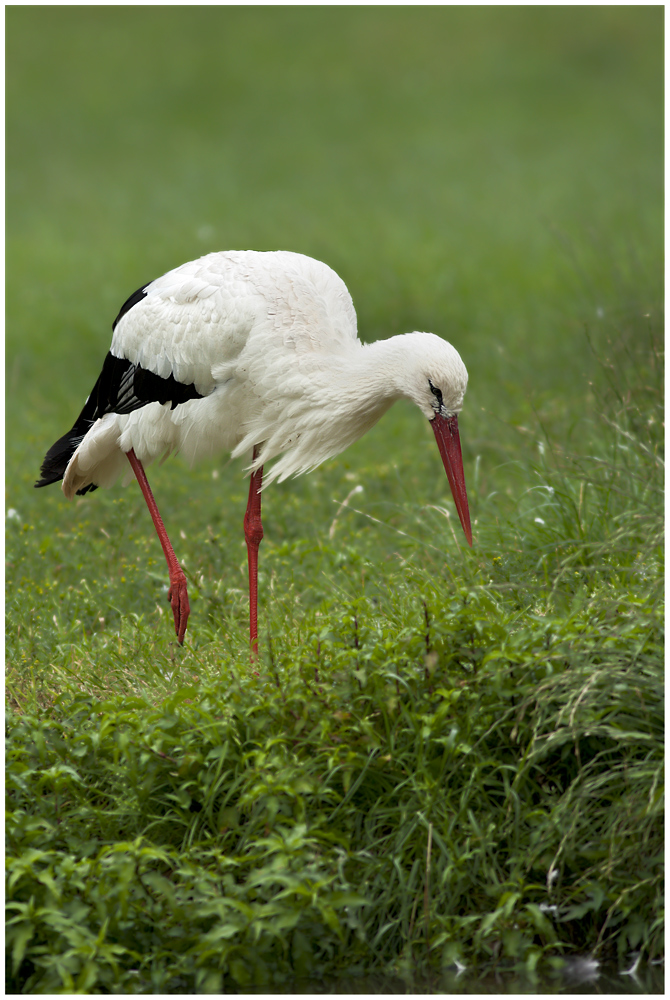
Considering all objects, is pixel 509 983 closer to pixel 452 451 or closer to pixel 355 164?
pixel 452 451

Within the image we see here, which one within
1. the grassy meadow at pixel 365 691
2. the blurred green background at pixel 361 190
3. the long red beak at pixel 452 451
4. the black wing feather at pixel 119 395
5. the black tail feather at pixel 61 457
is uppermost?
the blurred green background at pixel 361 190

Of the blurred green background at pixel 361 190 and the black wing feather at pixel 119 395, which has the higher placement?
the blurred green background at pixel 361 190

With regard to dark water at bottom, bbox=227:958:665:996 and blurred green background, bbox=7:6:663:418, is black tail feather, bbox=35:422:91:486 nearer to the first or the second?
blurred green background, bbox=7:6:663:418

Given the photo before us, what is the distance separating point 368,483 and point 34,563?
2.06 meters

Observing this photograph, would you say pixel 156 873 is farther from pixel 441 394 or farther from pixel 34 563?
pixel 34 563

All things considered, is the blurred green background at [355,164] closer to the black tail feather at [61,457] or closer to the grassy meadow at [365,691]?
the grassy meadow at [365,691]

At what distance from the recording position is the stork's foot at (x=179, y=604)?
4.45m

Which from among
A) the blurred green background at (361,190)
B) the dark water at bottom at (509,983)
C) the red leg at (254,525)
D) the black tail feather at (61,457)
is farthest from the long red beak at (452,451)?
the black tail feather at (61,457)

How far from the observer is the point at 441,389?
157 inches

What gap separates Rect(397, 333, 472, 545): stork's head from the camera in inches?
155

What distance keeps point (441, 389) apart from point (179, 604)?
56.4 inches

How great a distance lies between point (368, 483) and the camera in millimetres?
6395

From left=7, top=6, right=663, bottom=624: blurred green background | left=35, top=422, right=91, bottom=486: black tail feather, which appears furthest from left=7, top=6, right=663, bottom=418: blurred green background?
left=35, top=422, right=91, bottom=486: black tail feather

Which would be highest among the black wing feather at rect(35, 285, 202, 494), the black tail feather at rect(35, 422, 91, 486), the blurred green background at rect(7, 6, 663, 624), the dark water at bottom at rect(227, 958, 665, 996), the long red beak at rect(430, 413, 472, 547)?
the blurred green background at rect(7, 6, 663, 624)
